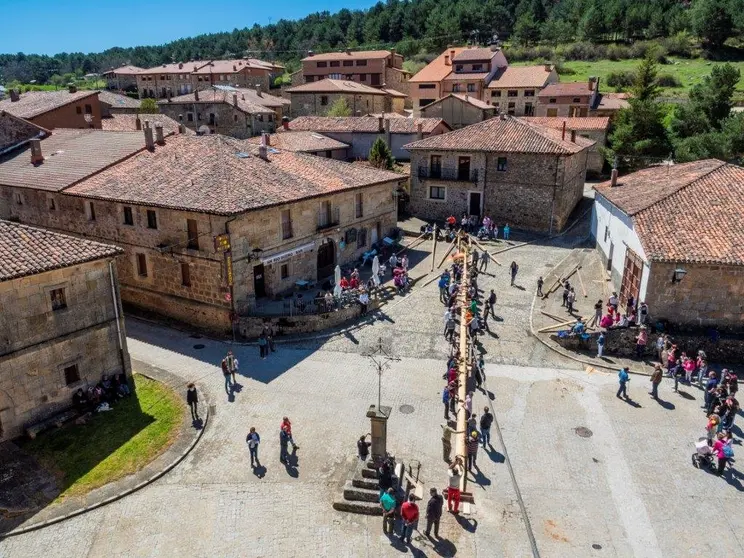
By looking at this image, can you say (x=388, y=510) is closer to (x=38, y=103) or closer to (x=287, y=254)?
(x=287, y=254)

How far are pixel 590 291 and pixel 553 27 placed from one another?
101 m

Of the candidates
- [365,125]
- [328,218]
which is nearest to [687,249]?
[328,218]

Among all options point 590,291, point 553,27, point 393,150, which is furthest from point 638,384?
point 553,27

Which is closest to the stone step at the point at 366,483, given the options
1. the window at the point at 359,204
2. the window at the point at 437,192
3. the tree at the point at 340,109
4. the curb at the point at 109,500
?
the curb at the point at 109,500

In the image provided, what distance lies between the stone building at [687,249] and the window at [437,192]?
14876mm

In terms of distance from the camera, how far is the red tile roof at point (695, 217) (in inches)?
894

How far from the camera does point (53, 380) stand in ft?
60.8

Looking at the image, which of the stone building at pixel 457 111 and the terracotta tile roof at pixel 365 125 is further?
the stone building at pixel 457 111

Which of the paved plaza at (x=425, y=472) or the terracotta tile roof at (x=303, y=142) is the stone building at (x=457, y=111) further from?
the paved plaza at (x=425, y=472)

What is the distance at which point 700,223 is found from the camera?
80.2ft

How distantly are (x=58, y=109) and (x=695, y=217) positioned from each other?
144 ft

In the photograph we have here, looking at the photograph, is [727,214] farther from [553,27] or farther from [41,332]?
[553,27]

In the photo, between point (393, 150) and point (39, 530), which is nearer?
point (39, 530)

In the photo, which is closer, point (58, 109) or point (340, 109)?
point (58, 109)
